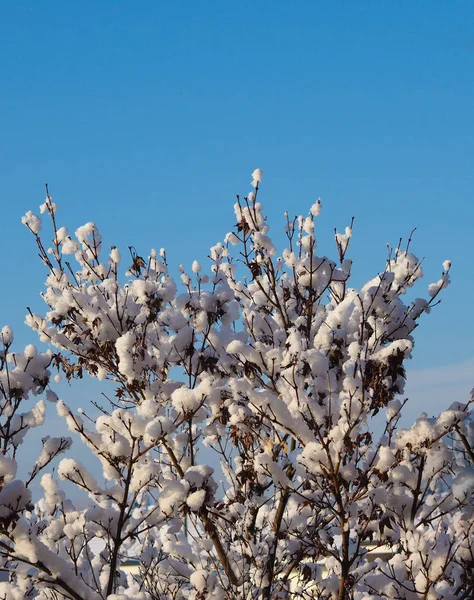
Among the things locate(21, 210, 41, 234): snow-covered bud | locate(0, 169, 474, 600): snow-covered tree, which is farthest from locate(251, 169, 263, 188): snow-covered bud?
locate(21, 210, 41, 234): snow-covered bud

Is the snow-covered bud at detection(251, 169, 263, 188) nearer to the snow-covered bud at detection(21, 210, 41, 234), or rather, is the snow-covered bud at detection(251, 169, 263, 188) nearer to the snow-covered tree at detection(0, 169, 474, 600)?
the snow-covered tree at detection(0, 169, 474, 600)

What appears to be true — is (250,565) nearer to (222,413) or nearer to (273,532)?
(273,532)

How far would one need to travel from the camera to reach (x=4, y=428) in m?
6.34

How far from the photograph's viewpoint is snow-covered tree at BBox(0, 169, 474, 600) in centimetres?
538

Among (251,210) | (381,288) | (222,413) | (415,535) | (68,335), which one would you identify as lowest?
(415,535)

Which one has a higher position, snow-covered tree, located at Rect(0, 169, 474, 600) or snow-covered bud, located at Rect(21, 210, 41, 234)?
snow-covered bud, located at Rect(21, 210, 41, 234)

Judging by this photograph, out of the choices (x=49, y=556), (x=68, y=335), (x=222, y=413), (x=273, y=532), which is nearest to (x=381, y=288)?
(x=222, y=413)

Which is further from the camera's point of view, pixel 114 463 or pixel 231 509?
pixel 231 509

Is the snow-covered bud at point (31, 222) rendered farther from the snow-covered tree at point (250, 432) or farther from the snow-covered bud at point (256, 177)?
the snow-covered bud at point (256, 177)

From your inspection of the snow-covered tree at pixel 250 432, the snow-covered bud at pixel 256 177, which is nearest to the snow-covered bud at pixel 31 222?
the snow-covered tree at pixel 250 432

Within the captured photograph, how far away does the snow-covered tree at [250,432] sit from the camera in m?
5.38

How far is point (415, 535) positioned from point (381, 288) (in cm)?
224

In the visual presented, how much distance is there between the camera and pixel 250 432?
685cm

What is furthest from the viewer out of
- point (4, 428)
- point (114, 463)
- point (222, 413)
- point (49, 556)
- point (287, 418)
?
point (222, 413)
